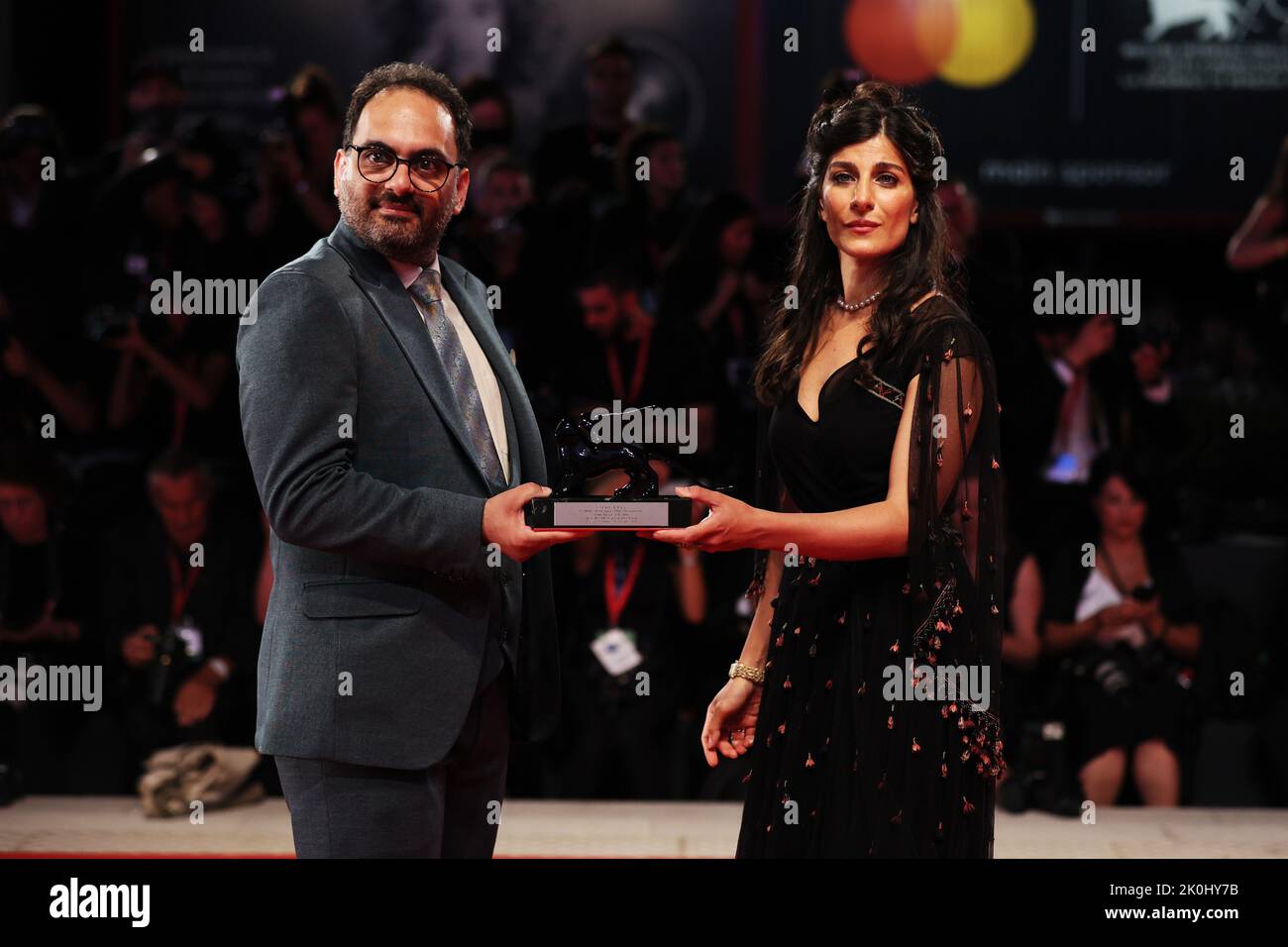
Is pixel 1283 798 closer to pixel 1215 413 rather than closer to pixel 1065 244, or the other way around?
pixel 1215 413

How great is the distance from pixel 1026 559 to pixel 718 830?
1322 mm

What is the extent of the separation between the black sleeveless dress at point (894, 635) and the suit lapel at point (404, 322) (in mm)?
511

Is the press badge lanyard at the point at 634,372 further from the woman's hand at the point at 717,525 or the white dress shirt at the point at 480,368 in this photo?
the woman's hand at the point at 717,525

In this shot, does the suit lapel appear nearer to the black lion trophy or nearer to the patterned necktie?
the patterned necktie

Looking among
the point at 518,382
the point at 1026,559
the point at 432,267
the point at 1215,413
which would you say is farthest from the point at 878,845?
the point at 1215,413

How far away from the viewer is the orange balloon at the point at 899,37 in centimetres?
638

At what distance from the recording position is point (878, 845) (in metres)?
2.25

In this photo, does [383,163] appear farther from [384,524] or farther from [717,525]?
[717,525]

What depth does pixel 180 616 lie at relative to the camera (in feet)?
15.8

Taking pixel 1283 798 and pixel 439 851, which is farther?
pixel 1283 798

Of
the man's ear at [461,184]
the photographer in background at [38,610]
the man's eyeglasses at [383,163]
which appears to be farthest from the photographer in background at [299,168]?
the man's eyeglasses at [383,163]

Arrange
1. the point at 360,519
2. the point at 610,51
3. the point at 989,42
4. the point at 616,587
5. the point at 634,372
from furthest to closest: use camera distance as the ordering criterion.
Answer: the point at 989,42, the point at 610,51, the point at 634,372, the point at 616,587, the point at 360,519

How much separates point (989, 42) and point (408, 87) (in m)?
4.56

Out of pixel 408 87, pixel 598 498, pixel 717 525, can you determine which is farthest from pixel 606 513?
pixel 408 87
